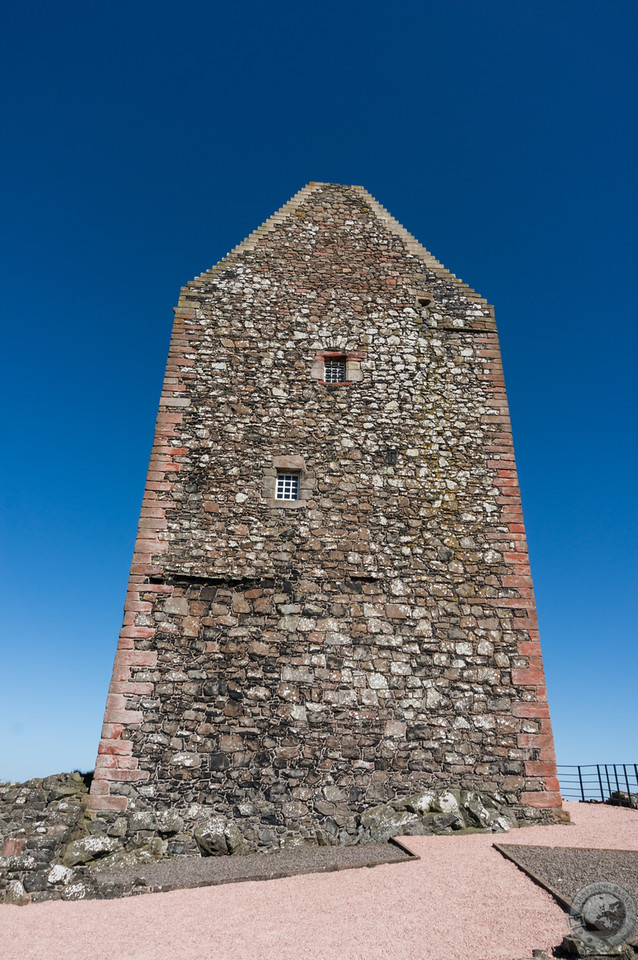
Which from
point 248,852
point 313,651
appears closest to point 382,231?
point 313,651

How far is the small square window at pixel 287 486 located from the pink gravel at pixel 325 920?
5.69 m

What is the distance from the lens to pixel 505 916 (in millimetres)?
4809

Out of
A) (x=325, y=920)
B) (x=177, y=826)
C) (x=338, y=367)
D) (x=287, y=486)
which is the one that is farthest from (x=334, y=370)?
(x=325, y=920)

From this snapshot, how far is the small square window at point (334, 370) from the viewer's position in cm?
1130

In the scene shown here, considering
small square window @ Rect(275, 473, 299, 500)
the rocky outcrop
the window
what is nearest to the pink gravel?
the rocky outcrop

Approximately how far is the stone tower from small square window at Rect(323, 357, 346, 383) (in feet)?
0.09

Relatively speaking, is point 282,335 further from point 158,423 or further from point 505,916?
point 505,916

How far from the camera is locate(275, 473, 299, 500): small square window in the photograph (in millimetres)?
10156

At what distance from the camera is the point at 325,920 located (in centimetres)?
505

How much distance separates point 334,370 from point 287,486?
9.02 feet

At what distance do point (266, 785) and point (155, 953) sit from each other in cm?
365

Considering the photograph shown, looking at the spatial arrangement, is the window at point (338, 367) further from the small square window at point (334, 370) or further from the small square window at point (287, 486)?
the small square window at point (287, 486)

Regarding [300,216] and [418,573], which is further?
[300,216]

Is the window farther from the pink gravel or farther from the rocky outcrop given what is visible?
the pink gravel
